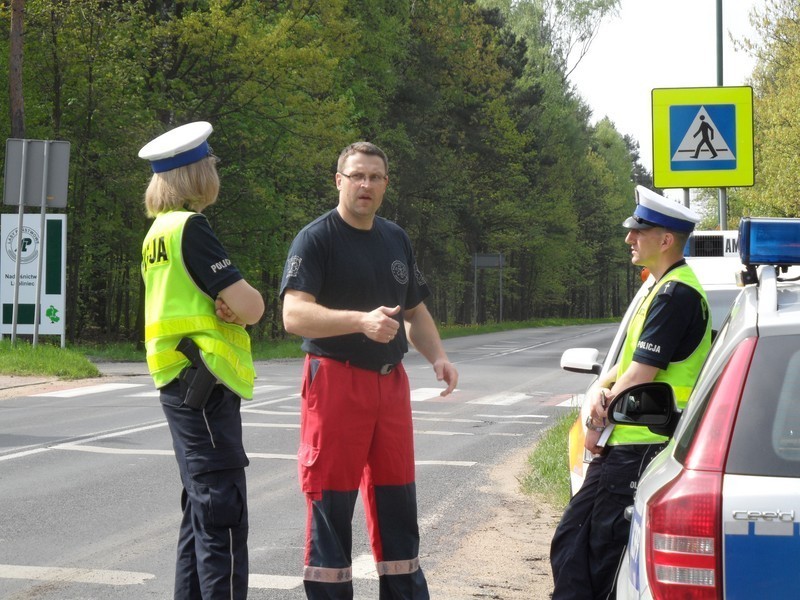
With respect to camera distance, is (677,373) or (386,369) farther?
(386,369)

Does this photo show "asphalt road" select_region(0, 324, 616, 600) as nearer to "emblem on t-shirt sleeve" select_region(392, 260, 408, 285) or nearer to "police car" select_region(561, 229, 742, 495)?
"police car" select_region(561, 229, 742, 495)

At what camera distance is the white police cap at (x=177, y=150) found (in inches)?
173

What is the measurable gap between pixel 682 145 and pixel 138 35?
21.1 metres

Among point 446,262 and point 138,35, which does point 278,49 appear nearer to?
point 138,35

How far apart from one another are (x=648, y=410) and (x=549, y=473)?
566cm

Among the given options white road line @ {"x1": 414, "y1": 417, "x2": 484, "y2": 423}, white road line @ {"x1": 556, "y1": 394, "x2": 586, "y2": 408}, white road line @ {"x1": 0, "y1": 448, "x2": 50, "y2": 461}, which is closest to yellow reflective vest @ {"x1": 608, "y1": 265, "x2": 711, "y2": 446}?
white road line @ {"x1": 0, "y1": 448, "x2": 50, "y2": 461}

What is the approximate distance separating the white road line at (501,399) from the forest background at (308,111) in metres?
12.0

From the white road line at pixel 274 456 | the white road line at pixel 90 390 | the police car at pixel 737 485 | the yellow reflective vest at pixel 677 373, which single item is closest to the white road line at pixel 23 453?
the white road line at pixel 274 456

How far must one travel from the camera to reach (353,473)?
15.4 ft

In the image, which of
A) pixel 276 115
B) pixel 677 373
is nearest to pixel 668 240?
pixel 677 373

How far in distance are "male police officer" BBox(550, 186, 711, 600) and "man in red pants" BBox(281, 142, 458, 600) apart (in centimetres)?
62

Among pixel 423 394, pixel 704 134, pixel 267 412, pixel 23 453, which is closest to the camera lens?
pixel 23 453

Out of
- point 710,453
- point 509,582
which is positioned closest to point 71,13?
point 509,582

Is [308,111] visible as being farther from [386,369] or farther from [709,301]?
[386,369]
